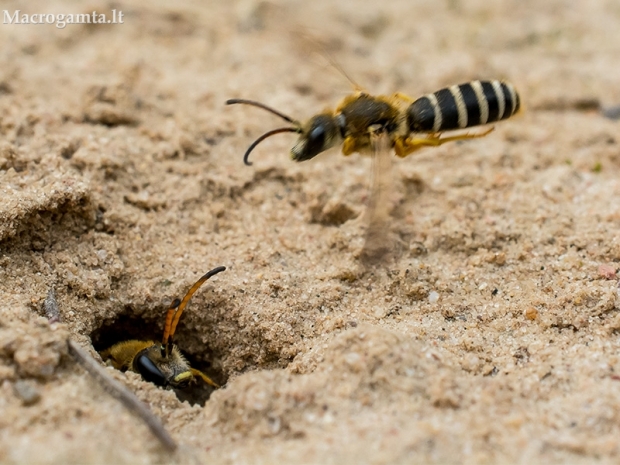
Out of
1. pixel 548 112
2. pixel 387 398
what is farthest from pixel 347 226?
pixel 548 112

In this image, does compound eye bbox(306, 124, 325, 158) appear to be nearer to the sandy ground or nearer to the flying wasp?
the flying wasp

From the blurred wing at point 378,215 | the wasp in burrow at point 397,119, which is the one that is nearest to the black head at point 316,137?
the wasp in burrow at point 397,119

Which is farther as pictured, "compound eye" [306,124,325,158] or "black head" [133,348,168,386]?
"compound eye" [306,124,325,158]

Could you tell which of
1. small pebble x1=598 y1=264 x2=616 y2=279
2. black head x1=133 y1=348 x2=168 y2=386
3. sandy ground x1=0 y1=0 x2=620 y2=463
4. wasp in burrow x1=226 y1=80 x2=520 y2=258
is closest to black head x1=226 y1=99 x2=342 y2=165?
wasp in burrow x1=226 y1=80 x2=520 y2=258

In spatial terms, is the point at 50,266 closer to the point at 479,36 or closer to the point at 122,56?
the point at 122,56

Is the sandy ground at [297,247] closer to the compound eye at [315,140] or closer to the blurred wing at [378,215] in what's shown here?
the blurred wing at [378,215]
